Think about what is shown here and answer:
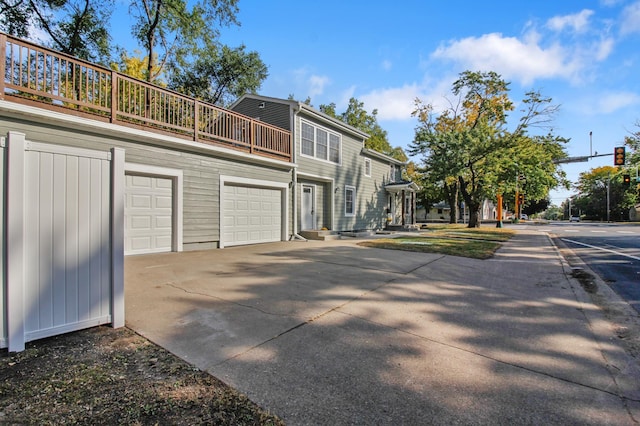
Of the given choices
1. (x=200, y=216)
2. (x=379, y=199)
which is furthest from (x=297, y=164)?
(x=379, y=199)

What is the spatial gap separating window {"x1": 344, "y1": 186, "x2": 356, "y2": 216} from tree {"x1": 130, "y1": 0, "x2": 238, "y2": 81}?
37.1 ft

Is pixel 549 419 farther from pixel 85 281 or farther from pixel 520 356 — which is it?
pixel 85 281

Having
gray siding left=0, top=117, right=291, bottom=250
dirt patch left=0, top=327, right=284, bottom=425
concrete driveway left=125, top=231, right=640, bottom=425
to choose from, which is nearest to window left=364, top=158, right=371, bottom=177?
gray siding left=0, top=117, right=291, bottom=250

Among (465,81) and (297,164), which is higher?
(465,81)

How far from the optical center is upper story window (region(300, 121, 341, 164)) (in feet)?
44.5

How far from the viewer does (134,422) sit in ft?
6.19

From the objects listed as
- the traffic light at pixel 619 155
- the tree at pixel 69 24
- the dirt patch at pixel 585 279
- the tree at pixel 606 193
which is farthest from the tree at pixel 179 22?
the tree at pixel 606 193

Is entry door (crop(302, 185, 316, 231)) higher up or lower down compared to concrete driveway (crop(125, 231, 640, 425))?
higher up

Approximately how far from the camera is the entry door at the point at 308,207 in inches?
545

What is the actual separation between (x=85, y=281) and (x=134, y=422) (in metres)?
1.81

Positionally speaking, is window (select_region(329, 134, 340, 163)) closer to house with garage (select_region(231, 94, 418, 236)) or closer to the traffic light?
house with garage (select_region(231, 94, 418, 236))

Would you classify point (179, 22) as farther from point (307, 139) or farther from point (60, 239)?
point (60, 239)

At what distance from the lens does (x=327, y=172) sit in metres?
14.8

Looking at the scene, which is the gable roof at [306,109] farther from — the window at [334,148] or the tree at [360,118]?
the tree at [360,118]
